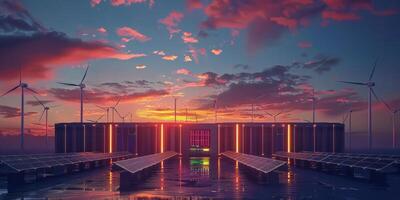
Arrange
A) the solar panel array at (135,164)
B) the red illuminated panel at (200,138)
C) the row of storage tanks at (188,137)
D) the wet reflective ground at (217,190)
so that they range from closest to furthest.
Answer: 1. the wet reflective ground at (217,190)
2. the solar panel array at (135,164)
3. the row of storage tanks at (188,137)
4. the red illuminated panel at (200,138)

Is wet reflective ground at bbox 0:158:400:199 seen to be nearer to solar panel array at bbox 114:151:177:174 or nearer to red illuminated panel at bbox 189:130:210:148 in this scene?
solar panel array at bbox 114:151:177:174

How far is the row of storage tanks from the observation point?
4321 inches

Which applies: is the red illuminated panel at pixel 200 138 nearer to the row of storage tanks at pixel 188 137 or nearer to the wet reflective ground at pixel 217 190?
the row of storage tanks at pixel 188 137

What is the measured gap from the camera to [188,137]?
116625 mm

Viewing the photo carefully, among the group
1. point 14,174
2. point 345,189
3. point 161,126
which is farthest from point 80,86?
point 345,189

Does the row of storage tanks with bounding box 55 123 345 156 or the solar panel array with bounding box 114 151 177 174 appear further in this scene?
the row of storage tanks with bounding box 55 123 345 156

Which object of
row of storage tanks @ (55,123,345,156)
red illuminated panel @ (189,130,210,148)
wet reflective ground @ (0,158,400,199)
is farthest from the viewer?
red illuminated panel @ (189,130,210,148)

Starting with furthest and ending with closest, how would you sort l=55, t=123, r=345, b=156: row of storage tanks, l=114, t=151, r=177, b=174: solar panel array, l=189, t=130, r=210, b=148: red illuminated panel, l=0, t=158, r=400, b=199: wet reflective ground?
l=189, t=130, r=210, b=148: red illuminated panel, l=55, t=123, r=345, b=156: row of storage tanks, l=114, t=151, r=177, b=174: solar panel array, l=0, t=158, r=400, b=199: wet reflective ground

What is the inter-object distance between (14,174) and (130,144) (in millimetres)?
68058

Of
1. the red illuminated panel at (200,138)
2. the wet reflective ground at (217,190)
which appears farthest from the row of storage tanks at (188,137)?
the wet reflective ground at (217,190)

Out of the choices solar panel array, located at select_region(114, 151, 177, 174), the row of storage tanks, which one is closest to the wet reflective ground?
solar panel array, located at select_region(114, 151, 177, 174)

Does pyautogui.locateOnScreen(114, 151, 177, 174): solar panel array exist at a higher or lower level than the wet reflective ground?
higher

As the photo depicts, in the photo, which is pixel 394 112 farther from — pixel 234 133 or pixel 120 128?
pixel 120 128

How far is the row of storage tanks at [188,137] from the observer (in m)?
110
